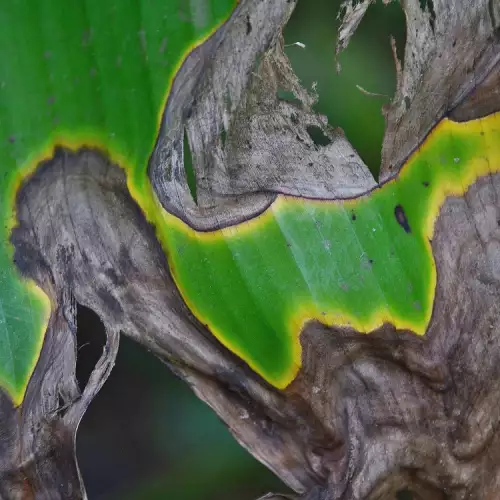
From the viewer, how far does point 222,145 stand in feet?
1.99

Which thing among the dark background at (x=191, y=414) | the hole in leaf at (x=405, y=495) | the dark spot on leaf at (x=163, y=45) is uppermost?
the dark spot on leaf at (x=163, y=45)

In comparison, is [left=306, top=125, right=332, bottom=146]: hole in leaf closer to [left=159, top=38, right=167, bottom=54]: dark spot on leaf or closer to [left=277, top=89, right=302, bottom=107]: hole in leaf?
[left=277, top=89, right=302, bottom=107]: hole in leaf

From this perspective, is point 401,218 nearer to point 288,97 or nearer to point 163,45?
point 288,97

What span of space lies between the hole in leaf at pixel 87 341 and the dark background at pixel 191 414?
0.03 meters

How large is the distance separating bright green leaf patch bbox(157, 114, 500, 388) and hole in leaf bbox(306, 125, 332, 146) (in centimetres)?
7

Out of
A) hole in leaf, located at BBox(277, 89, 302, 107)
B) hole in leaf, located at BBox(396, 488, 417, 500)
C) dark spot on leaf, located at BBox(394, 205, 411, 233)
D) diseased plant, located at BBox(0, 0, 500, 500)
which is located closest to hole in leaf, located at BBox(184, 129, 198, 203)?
diseased plant, located at BBox(0, 0, 500, 500)

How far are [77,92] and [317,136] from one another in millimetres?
→ 250

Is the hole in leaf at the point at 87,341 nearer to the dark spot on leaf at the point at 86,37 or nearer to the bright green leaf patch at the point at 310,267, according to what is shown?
the bright green leaf patch at the point at 310,267

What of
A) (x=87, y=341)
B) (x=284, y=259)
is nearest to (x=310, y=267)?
(x=284, y=259)

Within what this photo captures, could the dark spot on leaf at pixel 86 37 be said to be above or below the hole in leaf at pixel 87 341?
above

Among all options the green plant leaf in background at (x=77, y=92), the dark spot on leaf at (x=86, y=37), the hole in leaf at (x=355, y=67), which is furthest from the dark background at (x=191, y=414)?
the dark spot on leaf at (x=86, y=37)

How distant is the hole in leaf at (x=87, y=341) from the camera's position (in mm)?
588

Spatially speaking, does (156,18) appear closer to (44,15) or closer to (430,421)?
(44,15)

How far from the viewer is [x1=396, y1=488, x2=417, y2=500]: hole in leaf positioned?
63cm
